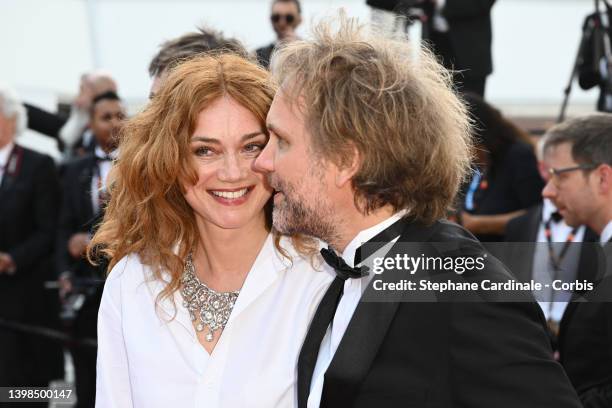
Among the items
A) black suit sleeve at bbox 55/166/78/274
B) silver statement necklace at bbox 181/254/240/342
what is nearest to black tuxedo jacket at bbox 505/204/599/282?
silver statement necklace at bbox 181/254/240/342

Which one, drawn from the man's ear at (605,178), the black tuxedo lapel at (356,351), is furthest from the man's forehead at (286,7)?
the black tuxedo lapel at (356,351)

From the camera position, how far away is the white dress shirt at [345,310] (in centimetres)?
213

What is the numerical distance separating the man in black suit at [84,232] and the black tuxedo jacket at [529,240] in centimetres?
235

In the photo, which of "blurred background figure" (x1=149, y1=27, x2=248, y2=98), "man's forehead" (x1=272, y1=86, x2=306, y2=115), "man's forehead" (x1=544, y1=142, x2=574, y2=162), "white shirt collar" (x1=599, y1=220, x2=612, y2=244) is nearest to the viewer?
"man's forehead" (x1=272, y1=86, x2=306, y2=115)

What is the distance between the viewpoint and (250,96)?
2.77m

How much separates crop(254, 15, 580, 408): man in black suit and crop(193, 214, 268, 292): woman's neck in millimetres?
491

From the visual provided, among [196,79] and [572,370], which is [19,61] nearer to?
[196,79]

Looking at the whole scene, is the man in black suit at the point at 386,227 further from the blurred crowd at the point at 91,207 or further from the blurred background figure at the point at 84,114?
the blurred background figure at the point at 84,114

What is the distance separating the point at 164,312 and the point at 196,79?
0.74m

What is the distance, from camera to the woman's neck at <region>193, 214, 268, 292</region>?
112 inches

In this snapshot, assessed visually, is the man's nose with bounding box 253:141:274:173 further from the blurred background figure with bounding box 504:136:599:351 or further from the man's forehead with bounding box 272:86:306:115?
the blurred background figure with bounding box 504:136:599:351

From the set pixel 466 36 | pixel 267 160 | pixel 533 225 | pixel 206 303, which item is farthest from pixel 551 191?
pixel 267 160

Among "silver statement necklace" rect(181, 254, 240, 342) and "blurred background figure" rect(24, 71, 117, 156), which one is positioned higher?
"silver statement necklace" rect(181, 254, 240, 342)

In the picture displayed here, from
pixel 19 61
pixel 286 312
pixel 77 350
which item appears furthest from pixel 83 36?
pixel 286 312
